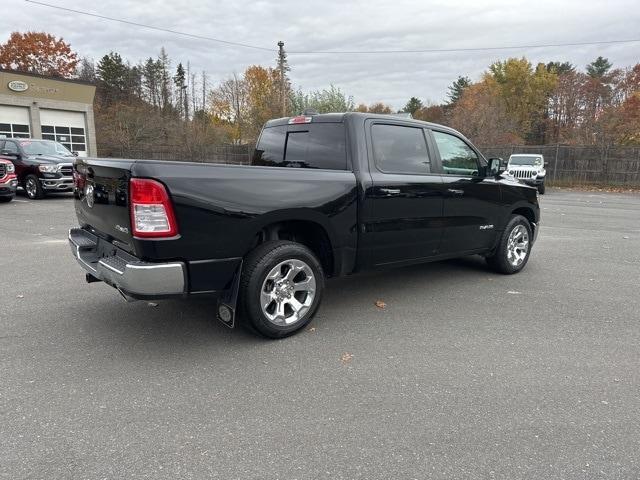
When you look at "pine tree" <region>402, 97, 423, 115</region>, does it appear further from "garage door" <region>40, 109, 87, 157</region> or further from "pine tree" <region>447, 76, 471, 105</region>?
"garage door" <region>40, 109, 87, 157</region>

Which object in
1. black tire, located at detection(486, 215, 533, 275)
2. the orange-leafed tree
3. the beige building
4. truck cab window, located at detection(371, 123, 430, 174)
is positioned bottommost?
black tire, located at detection(486, 215, 533, 275)

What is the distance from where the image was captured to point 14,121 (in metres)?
30.7

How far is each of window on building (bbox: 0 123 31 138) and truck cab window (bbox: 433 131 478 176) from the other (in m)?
32.5

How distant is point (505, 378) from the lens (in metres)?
3.39

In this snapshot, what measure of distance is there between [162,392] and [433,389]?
178 cm

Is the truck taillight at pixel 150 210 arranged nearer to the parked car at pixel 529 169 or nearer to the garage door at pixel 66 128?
the parked car at pixel 529 169

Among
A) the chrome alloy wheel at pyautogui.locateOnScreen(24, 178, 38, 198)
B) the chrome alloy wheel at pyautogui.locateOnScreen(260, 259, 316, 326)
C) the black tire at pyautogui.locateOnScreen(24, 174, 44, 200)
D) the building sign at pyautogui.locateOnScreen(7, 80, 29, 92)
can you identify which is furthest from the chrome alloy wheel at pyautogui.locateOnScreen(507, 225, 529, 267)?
the building sign at pyautogui.locateOnScreen(7, 80, 29, 92)

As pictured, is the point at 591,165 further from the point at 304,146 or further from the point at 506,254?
the point at 304,146

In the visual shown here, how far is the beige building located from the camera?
30.2m

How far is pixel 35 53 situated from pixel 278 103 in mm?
32661

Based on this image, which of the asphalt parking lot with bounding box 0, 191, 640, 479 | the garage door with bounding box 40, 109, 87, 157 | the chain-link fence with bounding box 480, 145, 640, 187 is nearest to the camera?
the asphalt parking lot with bounding box 0, 191, 640, 479

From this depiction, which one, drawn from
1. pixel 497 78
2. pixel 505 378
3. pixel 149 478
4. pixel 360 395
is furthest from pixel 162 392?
pixel 497 78

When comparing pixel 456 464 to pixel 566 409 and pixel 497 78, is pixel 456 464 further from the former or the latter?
pixel 497 78

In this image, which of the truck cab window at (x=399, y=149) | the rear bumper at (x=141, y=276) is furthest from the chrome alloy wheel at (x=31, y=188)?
the truck cab window at (x=399, y=149)
